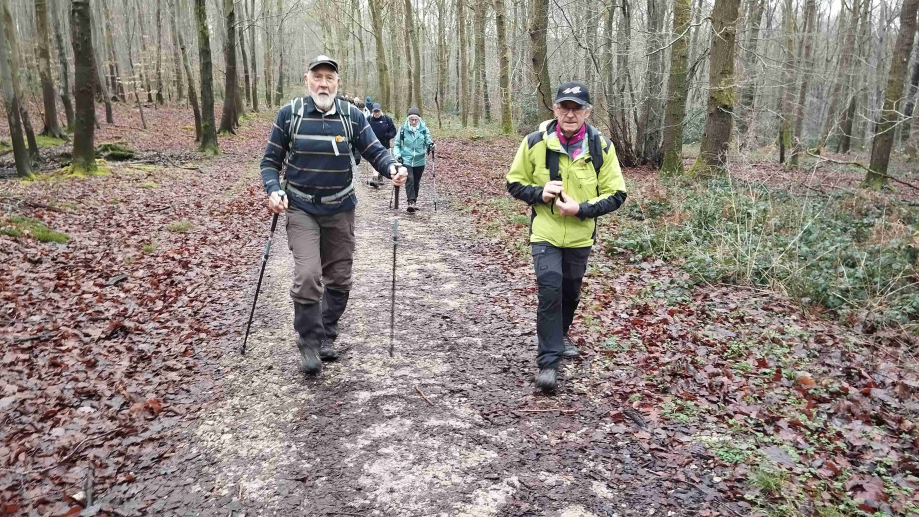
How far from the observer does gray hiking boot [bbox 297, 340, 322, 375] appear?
508 centimetres

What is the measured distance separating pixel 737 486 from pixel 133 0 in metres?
44.5

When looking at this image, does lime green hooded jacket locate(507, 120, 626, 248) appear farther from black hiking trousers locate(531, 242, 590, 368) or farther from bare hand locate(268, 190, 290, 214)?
bare hand locate(268, 190, 290, 214)

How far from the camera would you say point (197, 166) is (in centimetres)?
1786

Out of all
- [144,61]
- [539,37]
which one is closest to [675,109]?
[539,37]

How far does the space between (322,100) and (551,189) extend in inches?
79.6

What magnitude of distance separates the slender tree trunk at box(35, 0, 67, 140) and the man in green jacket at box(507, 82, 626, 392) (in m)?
19.7

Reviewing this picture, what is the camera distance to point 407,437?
4.17 meters

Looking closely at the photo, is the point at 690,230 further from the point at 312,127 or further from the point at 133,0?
the point at 133,0

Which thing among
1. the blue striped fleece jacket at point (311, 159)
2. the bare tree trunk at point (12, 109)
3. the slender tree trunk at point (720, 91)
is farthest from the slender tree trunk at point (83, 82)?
the slender tree trunk at point (720, 91)

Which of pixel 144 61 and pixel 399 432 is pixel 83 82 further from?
pixel 144 61

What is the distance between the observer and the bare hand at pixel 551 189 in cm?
439

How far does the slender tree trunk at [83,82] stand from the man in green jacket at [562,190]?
1298 cm

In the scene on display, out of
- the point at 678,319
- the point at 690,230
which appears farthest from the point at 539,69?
the point at 678,319

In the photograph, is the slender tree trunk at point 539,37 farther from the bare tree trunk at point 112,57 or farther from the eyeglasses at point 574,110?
the bare tree trunk at point 112,57
